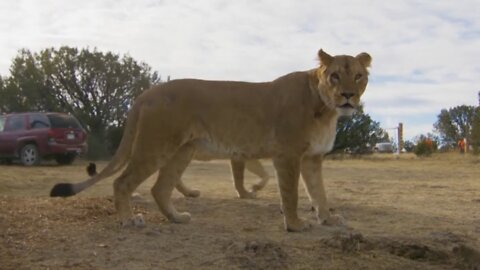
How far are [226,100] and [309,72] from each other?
3.10 ft

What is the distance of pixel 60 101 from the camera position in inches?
1361

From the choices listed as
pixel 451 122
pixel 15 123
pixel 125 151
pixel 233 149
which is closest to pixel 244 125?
pixel 233 149

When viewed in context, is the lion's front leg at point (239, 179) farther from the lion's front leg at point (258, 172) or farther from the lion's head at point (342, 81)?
the lion's head at point (342, 81)

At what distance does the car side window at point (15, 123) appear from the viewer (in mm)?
22112

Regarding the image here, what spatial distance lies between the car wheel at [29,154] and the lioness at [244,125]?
15636 mm

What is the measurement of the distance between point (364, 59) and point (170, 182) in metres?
2.44

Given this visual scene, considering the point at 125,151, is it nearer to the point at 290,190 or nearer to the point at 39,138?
the point at 290,190

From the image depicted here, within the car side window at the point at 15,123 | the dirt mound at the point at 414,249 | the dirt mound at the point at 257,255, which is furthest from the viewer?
the car side window at the point at 15,123

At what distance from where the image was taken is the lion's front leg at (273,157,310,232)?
6512 millimetres

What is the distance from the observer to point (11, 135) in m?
22.0

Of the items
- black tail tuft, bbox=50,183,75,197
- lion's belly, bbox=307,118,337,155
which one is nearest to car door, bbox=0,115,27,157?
black tail tuft, bbox=50,183,75,197

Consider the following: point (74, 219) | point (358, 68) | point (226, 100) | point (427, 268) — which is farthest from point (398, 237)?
point (74, 219)

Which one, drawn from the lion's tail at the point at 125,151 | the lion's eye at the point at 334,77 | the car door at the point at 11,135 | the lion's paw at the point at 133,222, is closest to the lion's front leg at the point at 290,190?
the lion's eye at the point at 334,77

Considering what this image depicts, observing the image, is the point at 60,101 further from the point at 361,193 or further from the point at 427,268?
the point at 427,268
